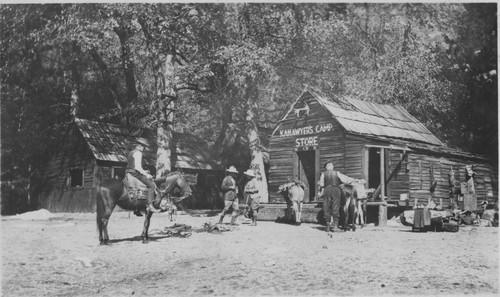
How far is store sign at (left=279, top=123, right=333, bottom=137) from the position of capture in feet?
73.1

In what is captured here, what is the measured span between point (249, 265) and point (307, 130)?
13636mm

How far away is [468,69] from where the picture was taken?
1711 cm

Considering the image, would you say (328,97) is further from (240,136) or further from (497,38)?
(497,38)

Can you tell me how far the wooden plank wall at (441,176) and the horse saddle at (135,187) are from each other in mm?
11564

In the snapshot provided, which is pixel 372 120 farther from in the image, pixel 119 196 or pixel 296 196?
pixel 119 196

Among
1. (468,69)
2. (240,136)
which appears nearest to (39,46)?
(240,136)

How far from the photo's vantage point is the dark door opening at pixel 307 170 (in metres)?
23.4

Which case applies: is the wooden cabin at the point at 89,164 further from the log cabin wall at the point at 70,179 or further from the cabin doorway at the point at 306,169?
the cabin doorway at the point at 306,169

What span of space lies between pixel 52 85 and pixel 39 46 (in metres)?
7.37

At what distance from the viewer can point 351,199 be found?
16.8m

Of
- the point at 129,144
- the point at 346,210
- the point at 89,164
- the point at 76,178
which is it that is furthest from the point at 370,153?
the point at 76,178

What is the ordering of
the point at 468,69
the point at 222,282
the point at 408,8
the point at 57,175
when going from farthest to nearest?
1. the point at 57,175
2. the point at 468,69
3. the point at 408,8
4. the point at 222,282

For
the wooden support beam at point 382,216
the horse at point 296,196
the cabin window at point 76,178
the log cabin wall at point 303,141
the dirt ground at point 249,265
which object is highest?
the log cabin wall at point 303,141

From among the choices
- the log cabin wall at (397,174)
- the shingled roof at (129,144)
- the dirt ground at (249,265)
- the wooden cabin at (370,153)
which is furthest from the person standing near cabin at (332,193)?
the shingled roof at (129,144)
